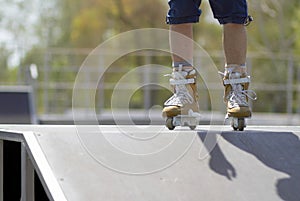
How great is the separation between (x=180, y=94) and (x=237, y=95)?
0.28 meters

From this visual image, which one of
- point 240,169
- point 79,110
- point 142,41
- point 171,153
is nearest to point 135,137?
point 171,153

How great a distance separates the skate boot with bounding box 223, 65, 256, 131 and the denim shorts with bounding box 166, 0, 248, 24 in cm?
24

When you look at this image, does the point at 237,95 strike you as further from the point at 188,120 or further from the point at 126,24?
the point at 126,24

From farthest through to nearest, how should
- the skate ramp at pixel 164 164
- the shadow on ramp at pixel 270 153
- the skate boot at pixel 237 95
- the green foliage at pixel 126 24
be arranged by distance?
1. the green foliage at pixel 126 24
2. the skate boot at pixel 237 95
3. the shadow on ramp at pixel 270 153
4. the skate ramp at pixel 164 164

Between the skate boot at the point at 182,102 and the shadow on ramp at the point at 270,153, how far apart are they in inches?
16.2

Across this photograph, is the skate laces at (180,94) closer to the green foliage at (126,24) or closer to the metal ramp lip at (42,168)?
the metal ramp lip at (42,168)

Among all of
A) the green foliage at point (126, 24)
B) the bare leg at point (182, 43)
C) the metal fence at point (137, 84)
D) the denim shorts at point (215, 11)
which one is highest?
the green foliage at point (126, 24)

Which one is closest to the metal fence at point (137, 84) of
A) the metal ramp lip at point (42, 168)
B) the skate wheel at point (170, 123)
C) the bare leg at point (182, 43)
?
the bare leg at point (182, 43)

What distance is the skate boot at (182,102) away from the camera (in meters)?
3.51

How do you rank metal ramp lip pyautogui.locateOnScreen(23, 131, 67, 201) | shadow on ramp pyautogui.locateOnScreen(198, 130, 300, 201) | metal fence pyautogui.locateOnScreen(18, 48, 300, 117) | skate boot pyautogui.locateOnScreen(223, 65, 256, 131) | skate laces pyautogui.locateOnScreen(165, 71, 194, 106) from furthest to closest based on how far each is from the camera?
metal fence pyautogui.locateOnScreen(18, 48, 300, 117) → skate laces pyautogui.locateOnScreen(165, 71, 194, 106) → skate boot pyautogui.locateOnScreen(223, 65, 256, 131) → shadow on ramp pyautogui.locateOnScreen(198, 130, 300, 201) → metal ramp lip pyautogui.locateOnScreen(23, 131, 67, 201)

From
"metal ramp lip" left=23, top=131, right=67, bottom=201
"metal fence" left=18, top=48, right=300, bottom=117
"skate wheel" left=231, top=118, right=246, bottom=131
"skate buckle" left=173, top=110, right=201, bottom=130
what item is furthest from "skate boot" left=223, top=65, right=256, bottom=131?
"metal fence" left=18, top=48, right=300, bottom=117

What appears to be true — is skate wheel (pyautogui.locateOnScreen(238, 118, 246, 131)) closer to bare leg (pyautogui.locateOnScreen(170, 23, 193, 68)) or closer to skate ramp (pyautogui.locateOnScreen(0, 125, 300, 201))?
skate ramp (pyautogui.locateOnScreen(0, 125, 300, 201))

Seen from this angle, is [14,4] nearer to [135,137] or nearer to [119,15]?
[119,15]

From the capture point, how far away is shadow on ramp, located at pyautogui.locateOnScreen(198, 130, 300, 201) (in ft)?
9.06
